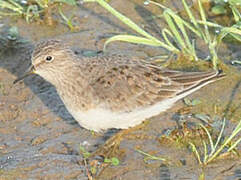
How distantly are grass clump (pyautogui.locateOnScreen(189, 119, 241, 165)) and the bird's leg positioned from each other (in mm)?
900

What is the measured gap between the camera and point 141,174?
6395 millimetres

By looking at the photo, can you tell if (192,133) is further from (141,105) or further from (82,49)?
(82,49)

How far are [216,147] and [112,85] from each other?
1445 millimetres

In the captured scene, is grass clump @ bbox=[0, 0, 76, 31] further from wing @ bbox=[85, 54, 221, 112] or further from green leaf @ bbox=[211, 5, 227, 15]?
wing @ bbox=[85, 54, 221, 112]

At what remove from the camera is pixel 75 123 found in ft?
24.5

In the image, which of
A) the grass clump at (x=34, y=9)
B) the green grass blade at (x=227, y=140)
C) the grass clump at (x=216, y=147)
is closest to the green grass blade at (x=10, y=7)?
the grass clump at (x=34, y=9)

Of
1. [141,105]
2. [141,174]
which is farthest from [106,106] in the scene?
[141,174]

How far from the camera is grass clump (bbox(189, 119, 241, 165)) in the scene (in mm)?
6398

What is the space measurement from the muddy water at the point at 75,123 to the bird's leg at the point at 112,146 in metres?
0.10

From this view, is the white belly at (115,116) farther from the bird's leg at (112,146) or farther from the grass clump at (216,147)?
the grass clump at (216,147)

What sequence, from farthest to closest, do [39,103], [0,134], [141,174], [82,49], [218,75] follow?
[82,49] < [39,103] < [0,134] < [218,75] < [141,174]

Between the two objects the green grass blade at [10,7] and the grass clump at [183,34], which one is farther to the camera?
the green grass blade at [10,7]

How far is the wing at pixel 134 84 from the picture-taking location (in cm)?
673

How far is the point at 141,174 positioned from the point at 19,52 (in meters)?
3.50
